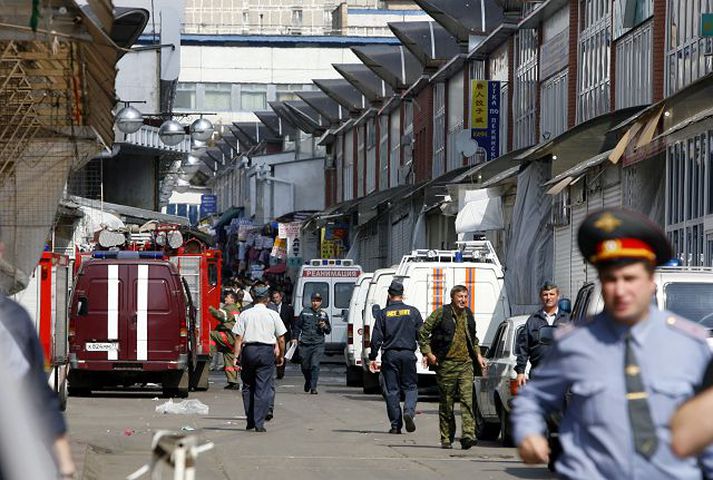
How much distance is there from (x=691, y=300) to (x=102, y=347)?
14.3 meters

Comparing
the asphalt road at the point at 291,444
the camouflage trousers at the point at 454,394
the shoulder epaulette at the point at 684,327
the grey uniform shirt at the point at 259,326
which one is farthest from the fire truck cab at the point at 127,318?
the shoulder epaulette at the point at 684,327

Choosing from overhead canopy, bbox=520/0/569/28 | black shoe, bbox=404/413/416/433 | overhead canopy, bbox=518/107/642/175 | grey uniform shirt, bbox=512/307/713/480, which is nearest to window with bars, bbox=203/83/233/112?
overhead canopy, bbox=520/0/569/28

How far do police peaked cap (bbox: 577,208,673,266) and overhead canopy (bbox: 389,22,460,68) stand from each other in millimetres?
46839

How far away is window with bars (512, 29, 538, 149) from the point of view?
42.3 meters

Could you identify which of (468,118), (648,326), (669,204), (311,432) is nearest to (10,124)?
(311,432)

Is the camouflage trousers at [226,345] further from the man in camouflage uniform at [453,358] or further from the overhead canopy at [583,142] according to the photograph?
the man in camouflage uniform at [453,358]

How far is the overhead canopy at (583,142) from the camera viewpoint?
94.0 feet

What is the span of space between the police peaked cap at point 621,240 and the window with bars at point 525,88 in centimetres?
3611

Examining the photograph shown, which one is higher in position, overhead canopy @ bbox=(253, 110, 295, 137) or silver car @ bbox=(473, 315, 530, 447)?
overhead canopy @ bbox=(253, 110, 295, 137)

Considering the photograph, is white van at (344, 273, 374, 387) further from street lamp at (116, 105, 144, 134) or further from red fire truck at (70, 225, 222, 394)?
street lamp at (116, 105, 144, 134)

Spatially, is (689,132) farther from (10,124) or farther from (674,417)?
(674,417)

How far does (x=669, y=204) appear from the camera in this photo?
2667 cm

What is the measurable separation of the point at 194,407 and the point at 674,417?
1949 centimetres

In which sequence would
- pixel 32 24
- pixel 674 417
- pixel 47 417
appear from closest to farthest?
pixel 674 417 < pixel 47 417 < pixel 32 24
